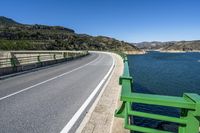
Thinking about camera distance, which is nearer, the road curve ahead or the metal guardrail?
the road curve ahead

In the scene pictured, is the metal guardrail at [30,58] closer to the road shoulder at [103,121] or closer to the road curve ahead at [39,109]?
the road curve ahead at [39,109]

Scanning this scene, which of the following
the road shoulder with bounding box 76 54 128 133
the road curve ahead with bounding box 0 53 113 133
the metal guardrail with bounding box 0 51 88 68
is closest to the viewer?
the road shoulder with bounding box 76 54 128 133

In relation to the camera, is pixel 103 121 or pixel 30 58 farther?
pixel 30 58

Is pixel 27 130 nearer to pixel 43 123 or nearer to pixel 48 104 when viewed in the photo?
pixel 43 123

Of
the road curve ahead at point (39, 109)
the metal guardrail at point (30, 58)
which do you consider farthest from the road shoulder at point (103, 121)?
the metal guardrail at point (30, 58)

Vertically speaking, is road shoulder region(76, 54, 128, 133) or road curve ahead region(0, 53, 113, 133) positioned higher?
road shoulder region(76, 54, 128, 133)

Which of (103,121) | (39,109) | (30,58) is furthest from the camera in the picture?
(30,58)

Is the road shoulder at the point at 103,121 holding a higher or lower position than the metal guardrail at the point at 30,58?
lower

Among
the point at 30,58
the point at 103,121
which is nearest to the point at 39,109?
the point at 103,121

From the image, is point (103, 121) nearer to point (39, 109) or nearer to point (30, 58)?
point (39, 109)

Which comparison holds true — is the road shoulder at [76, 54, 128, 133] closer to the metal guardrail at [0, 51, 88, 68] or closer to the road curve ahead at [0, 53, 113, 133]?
the road curve ahead at [0, 53, 113, 133]

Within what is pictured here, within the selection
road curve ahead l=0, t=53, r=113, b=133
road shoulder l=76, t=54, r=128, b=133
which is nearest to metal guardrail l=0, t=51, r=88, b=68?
road curve ahead l=0, t=53, r=113, b=133

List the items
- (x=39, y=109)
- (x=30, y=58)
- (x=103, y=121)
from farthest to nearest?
(x=30, y=58), (x=39, y=109), (x=103, y=121)

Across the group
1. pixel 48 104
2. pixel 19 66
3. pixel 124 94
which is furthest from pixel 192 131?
pixel 19 66
